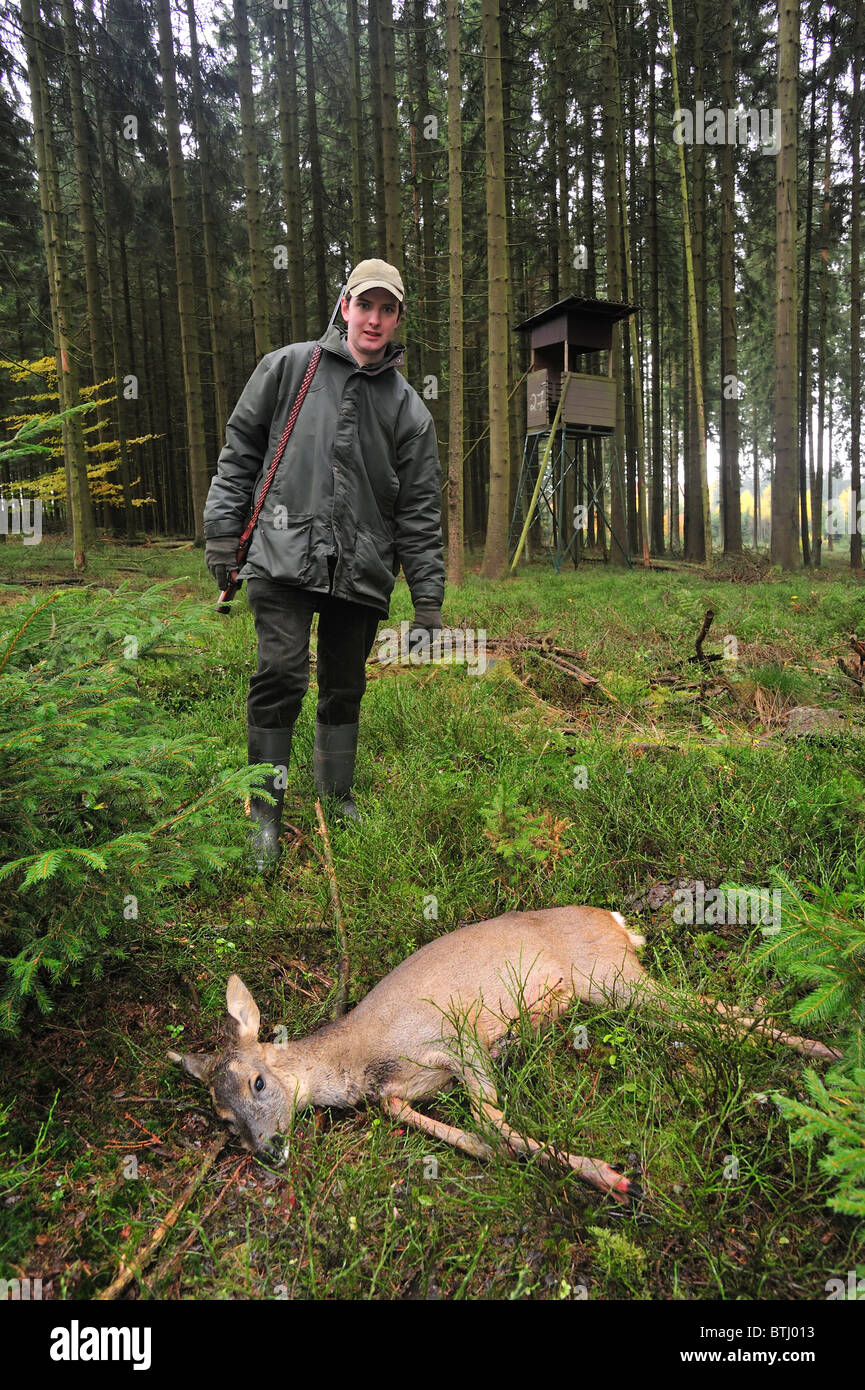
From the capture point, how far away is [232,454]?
364cm

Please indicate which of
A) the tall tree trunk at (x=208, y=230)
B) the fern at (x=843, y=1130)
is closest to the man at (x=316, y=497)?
the fern at (x=843, y=1130)

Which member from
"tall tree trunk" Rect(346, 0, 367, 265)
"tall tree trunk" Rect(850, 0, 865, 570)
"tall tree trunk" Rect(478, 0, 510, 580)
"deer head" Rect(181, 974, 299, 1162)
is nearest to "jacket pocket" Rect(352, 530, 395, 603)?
"deer head" Rect(181, 974, 299, 1162)

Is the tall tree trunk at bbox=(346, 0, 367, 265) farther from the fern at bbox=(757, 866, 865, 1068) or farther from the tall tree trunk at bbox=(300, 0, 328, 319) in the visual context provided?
the fern at bbox=(757, 866, 865, 1068)

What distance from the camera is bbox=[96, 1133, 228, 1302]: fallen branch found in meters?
1.69

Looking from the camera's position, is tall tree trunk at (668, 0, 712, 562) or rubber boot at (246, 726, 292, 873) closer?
rubber boot at (246, 726, 292, 873)

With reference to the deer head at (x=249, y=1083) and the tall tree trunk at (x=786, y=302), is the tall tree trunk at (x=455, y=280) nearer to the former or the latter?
the tall tree trunk at (x=786, y=302)

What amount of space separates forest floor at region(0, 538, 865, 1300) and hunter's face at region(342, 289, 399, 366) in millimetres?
1532

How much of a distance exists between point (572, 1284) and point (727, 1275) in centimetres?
32

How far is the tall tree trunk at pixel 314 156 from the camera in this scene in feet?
63.3

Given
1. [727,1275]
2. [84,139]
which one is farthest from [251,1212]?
[84,139]

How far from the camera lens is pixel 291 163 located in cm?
1538

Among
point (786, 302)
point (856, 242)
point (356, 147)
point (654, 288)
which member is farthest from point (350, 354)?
point (654, 288)

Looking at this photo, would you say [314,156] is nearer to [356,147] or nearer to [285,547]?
[356,147]

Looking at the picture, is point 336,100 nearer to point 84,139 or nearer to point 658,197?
point 84,139
